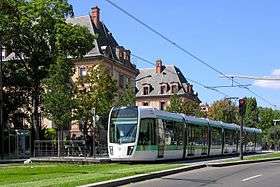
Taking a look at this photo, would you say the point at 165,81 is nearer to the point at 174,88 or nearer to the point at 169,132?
the point at 174,88

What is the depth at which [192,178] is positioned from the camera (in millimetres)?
22578

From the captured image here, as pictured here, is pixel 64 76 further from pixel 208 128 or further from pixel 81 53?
pixel 208 128

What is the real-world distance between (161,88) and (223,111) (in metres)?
21.5

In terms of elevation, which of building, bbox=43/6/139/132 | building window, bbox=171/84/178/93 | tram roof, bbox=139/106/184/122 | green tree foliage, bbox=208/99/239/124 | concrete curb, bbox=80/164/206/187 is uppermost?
building, bbox=43/6/139/132

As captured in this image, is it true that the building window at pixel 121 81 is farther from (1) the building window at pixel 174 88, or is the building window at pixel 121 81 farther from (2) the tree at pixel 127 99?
(1) the building window at pixel 174 88

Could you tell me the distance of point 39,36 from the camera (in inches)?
2365

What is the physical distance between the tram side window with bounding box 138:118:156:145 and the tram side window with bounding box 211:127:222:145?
1458 centimetres

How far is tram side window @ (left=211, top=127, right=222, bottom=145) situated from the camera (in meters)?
50.3

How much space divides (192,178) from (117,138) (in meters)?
13.2

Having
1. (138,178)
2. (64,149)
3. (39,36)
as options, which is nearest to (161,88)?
(39,36)

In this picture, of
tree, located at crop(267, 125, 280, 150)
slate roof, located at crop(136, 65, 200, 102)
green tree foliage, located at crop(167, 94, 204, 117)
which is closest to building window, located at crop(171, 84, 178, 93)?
slate roof, located at crop(136, 65, 200, 102)

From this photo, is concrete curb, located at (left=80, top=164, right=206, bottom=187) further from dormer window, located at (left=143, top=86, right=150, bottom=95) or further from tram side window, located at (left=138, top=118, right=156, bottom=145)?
dormer window, located at (left=143, top=86, right=150, bottom=95)

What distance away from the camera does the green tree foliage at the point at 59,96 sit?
5206 centimetres

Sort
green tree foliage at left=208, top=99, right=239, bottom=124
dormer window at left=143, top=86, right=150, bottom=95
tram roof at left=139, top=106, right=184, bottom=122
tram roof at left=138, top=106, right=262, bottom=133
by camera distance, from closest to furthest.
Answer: tram roof at left=139, top=106, right=184, bottom=122, tram roof at left=138, top=106, right=262, bottom=133, green tree foliage at left=208, top=99, right=239, bottom=124, dormer window at left=143, top=86, right=150, bottom=95
